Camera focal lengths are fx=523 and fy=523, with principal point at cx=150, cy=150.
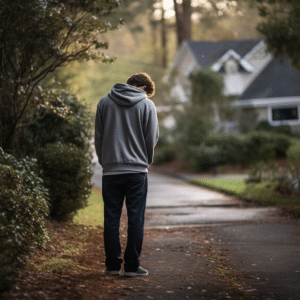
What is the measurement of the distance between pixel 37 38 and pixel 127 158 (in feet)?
13.7

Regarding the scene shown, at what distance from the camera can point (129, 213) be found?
5133 millimetres

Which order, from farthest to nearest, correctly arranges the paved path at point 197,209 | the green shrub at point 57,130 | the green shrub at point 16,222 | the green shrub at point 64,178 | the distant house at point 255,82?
the distant house at point 255,82, the paved path at point 197,209, the green shrub at point 57,130, the green shrub at point 64,178, the green shrub at point 16,222

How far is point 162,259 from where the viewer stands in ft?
20.4

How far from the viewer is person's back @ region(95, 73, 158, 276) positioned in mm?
5059

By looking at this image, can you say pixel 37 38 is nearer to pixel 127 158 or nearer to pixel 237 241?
pixel 127 158

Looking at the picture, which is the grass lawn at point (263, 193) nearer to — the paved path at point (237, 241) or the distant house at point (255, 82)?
the paved path at point (237, 241)

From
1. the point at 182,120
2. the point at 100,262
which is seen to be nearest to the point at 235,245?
the point at 100,262

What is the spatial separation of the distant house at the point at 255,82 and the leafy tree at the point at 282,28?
583 inches

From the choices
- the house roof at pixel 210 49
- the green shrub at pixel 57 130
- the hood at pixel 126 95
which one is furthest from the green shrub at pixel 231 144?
the hood at pixel 126 95

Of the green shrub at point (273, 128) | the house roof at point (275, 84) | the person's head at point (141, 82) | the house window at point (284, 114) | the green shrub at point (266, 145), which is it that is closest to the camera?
the person's head at point (141, 82)

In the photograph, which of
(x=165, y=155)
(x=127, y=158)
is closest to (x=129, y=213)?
(x=127, y=158)

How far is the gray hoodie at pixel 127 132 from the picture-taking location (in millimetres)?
5043

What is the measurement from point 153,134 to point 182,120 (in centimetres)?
2051

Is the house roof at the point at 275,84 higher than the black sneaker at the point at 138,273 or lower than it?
higher
